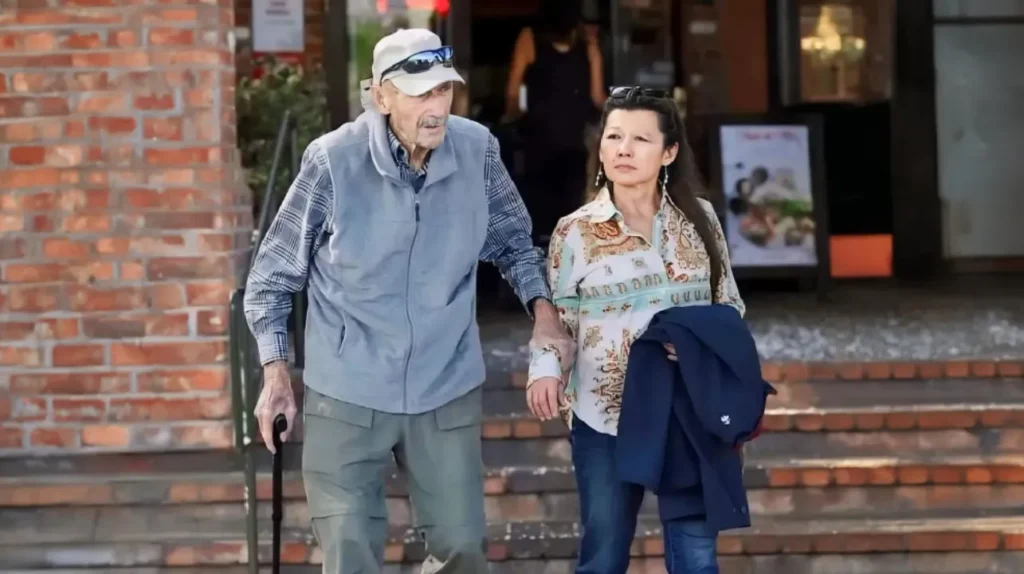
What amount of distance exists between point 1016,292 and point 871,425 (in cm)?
313

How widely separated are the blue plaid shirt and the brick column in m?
1.88

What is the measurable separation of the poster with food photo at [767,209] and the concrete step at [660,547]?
3.16 meters

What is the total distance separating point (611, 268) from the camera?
3406 millimetres

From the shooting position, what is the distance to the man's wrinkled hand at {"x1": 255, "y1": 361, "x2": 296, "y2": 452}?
3.28 meters

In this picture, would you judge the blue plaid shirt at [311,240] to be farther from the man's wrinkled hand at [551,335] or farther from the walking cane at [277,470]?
the walking cane at [277,470]

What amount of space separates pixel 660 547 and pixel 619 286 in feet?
5.42

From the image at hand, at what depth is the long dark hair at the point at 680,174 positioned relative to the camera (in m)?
3.46

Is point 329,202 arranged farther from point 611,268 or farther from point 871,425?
point 871,425

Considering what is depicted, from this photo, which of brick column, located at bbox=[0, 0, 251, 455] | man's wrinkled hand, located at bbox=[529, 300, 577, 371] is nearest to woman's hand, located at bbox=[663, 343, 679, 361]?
man's wrinkled hand, located at bbox=[529, 300, 577, 371]

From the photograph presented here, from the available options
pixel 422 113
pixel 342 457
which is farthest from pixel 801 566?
pixel 422 113

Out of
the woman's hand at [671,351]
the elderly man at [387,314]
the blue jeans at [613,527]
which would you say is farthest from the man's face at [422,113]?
the blue jeans at [613,527]

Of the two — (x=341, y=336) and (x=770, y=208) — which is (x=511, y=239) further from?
(x=770, y=208)

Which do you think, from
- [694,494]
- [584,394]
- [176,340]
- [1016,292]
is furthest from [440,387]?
[1016,292]

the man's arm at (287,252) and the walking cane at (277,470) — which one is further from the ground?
the man's arm at (287,252)
